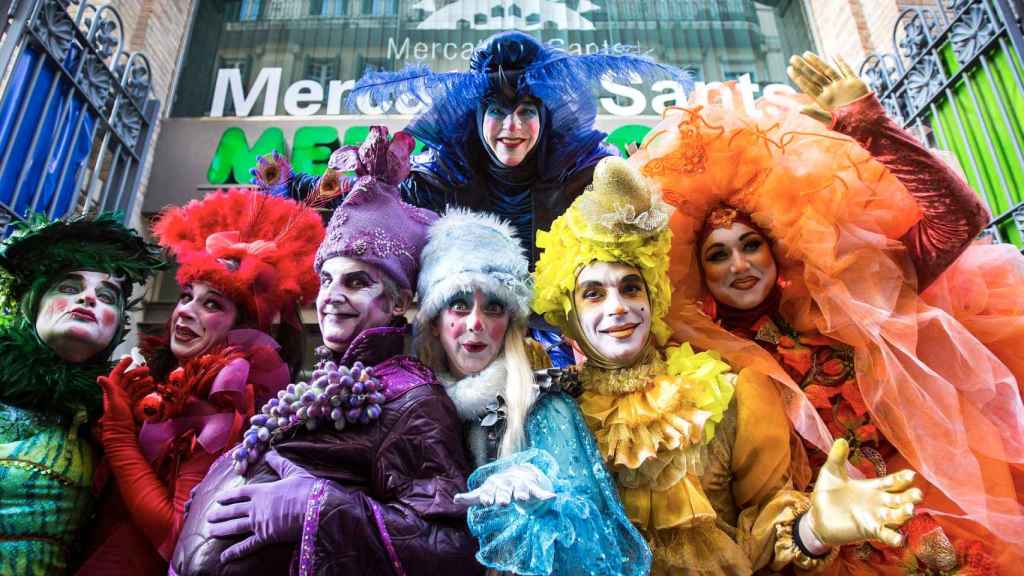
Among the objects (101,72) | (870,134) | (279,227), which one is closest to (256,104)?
(101,72)

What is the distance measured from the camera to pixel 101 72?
16.0 feet

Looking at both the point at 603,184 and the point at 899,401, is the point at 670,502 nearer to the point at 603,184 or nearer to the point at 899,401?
the point at 899,401

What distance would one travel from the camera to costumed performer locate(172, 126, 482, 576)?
1310 mm

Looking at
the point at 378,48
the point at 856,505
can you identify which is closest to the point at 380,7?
the point at 378,48

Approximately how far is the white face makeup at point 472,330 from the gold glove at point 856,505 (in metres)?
0.95

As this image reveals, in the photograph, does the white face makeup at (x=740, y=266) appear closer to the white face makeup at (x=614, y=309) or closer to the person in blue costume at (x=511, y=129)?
the white face makeup at (x=614, y=309)

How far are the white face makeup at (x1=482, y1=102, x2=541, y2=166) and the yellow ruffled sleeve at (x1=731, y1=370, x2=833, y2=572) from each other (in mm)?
1336

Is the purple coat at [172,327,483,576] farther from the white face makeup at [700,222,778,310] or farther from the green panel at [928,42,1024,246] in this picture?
the green panel at [928,42,1024,246]

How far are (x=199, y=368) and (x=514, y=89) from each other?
169 centimetres

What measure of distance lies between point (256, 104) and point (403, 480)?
7.03 metres

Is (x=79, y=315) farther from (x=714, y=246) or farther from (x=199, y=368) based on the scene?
(x=714, y=246)

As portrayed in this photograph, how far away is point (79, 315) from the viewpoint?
2.06 meters

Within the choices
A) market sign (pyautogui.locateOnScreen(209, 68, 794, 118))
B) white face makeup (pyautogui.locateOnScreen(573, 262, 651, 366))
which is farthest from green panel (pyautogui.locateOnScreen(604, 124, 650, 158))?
white face makeup (pyautogui.locateOnScreen(573, 262, 651, 366))

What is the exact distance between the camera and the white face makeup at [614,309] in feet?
5.82
